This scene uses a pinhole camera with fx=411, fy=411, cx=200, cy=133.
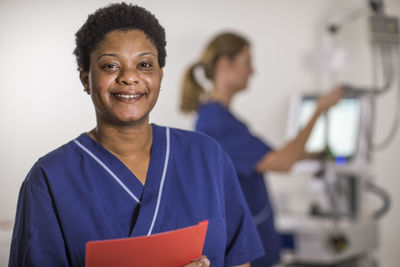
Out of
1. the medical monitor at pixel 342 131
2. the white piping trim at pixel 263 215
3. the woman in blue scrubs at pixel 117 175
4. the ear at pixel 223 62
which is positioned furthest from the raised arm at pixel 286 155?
the woman in blue scrubs at pixel 117 175

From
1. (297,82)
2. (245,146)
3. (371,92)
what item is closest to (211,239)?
(245,146)

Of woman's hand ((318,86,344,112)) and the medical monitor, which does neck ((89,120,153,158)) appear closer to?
woman's hand ((318,86,344,112))

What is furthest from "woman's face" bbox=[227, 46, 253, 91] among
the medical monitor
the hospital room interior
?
the medical monitor

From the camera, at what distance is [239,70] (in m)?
1.44

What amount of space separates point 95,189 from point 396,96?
2.08 m

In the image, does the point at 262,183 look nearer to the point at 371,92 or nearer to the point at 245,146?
the point at 245,146

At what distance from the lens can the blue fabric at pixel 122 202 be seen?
631 mm

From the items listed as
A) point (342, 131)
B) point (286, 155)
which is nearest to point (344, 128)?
point (342, 131)

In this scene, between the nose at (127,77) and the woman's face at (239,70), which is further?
the woman's face at (239,70)

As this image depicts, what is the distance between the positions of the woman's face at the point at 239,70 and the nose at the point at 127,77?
32.0 inches

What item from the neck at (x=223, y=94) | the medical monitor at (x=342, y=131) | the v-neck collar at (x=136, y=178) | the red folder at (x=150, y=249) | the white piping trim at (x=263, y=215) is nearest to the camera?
the red folder at (x=150, y=249)

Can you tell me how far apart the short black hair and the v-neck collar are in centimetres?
14

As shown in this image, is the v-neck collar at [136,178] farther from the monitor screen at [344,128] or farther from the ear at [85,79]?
the monitor screen at [344,128]

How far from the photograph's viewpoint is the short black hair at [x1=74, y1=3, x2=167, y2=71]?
2.13 ft
